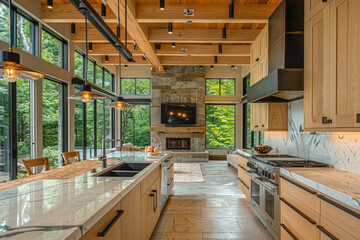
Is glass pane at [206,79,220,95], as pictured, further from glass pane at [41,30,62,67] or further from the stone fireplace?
glass pane at [41,30,62,67]

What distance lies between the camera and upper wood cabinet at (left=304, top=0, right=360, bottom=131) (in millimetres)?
1629

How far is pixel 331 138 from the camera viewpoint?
7.82 feet

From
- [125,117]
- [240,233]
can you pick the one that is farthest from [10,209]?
[125,117]

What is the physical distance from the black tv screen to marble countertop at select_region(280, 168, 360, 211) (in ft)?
20.4

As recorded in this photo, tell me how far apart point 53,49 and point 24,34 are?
0.89m

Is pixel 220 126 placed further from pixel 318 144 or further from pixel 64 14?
pixel 64 14

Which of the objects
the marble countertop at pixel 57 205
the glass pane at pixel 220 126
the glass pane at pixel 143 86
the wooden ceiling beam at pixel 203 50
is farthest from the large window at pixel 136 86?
the marble countertop at pixel 57 205

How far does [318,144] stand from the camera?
2609 millimetres

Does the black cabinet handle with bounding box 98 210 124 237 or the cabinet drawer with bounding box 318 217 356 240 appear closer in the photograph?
the black cabinet handle with bounding box 98 210 124 237

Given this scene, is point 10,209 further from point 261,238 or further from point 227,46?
point 227,46

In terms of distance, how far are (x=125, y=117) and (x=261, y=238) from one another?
24.7ft

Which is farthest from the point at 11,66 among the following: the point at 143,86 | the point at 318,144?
the point at 143,86

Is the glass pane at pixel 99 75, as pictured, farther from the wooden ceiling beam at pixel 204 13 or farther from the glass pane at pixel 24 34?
the wooden ceiling beam at pixel 204 13

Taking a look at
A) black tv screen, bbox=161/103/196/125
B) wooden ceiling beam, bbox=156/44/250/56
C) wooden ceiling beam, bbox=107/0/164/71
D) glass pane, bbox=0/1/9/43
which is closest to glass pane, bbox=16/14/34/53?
glass pane, bbox=0/1/9/43
